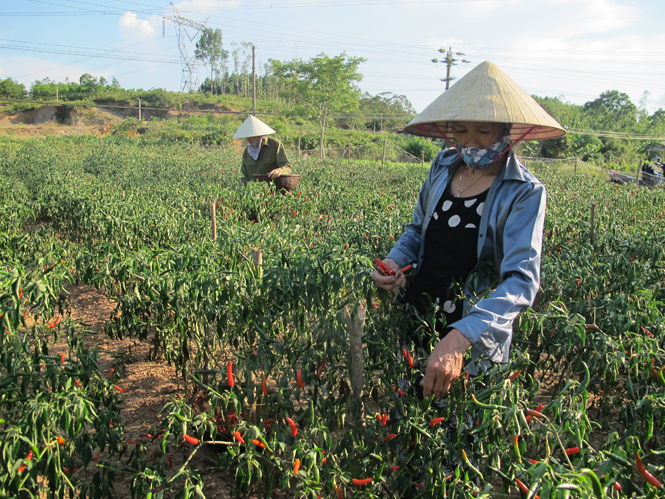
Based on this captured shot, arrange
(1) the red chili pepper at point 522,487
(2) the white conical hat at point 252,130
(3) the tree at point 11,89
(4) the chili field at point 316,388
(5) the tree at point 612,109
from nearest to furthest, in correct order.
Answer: (1) the red chili pepper at point 522,487
(4) the chili field at point 316,388
(2) the white conical hat at point 252,130
(3) the tree at point 11,89
(5) the tree at point 612,109

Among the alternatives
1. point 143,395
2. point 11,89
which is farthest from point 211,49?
point 143,395

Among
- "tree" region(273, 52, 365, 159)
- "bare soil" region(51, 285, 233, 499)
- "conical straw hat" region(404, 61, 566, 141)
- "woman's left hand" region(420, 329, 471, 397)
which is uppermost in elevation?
"tree" region(273, 52, 365, 159)

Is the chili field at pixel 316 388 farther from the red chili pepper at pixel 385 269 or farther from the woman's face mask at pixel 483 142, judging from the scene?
the woman's face mask at pixel 483 142

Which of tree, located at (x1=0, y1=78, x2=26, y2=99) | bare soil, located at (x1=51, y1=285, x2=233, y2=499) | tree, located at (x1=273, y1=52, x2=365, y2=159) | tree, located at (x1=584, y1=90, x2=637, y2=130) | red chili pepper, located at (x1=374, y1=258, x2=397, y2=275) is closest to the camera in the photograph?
red chili pepper, located at (x1=374, y1=258, x2=397, y2=275)

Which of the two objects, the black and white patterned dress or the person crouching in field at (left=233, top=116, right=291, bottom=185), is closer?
the black and white patterned dress

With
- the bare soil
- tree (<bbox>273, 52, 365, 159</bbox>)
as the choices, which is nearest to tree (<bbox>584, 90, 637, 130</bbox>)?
tree (<bbox>273, 52, 365, 159</bbox>)

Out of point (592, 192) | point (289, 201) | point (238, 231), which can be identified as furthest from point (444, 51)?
point (238, 231)

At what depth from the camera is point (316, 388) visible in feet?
5.48

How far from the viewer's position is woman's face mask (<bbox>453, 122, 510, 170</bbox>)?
1.58 metres

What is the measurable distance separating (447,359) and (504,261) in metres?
0.35

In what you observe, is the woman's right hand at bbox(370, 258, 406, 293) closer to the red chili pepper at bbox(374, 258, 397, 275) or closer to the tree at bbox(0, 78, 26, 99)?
the red chili pepper at bbox(374, 258, 397, 275)

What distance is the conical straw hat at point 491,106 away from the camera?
1.51 m

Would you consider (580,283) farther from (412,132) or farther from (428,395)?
(428,395)

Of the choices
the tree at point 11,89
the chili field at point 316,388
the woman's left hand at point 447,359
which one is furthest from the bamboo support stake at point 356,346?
the tree at point 11,89
